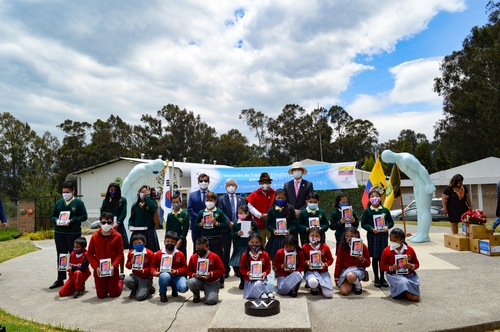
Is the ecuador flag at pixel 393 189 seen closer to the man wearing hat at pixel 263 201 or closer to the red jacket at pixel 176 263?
the man wearing hat at pixel 263 201

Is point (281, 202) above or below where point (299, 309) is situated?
above

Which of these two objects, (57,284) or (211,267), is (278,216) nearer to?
(211,267)

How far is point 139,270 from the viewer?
229 inches

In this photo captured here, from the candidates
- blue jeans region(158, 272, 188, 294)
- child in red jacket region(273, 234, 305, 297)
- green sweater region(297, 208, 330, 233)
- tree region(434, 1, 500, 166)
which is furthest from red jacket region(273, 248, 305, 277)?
tree region(434, 1, 500, 166)

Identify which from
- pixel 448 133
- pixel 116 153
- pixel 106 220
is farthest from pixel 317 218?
pixel 116 153

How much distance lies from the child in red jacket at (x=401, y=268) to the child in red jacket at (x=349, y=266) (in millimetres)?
346

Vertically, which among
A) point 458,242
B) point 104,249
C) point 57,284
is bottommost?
point 57,284

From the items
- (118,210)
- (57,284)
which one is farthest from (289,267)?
(57,284)

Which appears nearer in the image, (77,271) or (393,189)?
(77,271)

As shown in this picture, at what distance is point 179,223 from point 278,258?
6.25ft

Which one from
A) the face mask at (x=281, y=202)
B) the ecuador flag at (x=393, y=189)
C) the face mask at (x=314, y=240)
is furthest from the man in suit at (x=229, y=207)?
the ecuador flag at (x=393, y=189)

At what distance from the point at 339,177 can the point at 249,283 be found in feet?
37.2

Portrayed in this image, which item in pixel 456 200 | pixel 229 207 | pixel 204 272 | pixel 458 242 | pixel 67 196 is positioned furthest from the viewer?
pixel 456 200

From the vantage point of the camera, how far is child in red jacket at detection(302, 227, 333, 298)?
559 centimetres
